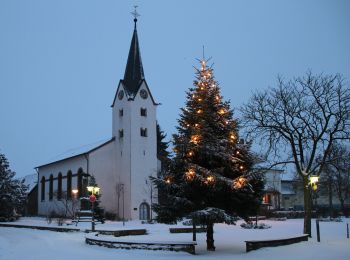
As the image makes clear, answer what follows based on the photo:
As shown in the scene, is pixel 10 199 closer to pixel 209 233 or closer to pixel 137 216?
pixel 137 216

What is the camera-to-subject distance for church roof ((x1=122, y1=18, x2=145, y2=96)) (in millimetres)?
61312

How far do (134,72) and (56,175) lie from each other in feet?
64.4

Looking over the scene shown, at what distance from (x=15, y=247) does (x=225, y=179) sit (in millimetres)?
10900

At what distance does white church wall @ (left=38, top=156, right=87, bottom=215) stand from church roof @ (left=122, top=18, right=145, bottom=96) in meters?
10.9

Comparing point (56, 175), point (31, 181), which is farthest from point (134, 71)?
point (31, 181)

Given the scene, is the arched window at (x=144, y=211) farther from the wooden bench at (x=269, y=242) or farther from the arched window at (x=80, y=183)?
the wooden bench at (x=269, y=242)

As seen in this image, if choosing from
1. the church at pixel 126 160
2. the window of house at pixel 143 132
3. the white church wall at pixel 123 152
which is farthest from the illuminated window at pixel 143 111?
the window of house at pixel 143 132

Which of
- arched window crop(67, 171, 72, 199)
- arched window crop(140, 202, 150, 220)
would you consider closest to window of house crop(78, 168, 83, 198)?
arched window crop(67, 171, 72, 199)

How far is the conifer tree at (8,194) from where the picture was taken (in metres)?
52.3

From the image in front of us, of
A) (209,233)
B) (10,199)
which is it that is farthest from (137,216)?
(209,233)

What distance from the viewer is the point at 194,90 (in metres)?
22.5

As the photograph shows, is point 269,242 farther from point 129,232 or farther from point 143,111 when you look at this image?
point 143,111

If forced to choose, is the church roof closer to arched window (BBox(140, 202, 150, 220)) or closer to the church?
the church

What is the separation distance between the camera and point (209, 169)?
70.8 feet
